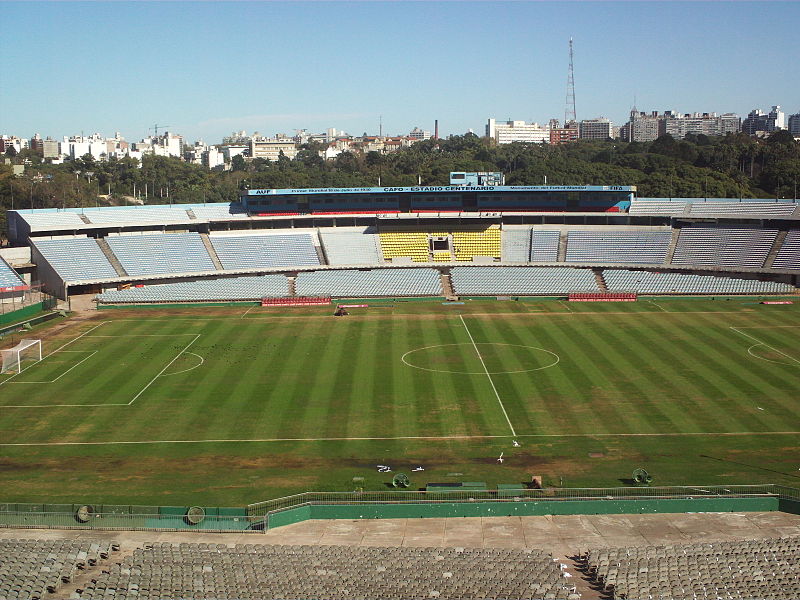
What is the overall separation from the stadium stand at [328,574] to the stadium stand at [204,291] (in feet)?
174

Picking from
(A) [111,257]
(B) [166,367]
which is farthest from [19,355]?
(A) [111,257]

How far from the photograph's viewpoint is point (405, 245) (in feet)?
316

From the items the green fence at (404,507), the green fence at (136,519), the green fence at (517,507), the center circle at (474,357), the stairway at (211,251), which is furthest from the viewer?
the stairway at (211,251)

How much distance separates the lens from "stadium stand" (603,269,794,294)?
82.1 m

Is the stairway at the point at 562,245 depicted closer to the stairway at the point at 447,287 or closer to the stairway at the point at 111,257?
the stairway at the point at 447,287

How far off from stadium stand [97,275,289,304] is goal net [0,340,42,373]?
1771cm

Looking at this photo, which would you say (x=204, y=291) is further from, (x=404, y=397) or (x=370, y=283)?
(x=404, y=397)

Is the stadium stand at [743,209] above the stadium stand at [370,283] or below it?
above

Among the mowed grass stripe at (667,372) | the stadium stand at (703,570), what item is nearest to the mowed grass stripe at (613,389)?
the mowed grass stripe at (667,372)

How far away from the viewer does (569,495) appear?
36938 mm

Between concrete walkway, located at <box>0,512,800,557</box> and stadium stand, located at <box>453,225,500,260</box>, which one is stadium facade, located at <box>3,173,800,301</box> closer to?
stadium stand, located at <box>453,225,500,260</box>

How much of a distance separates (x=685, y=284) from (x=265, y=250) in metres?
42.2

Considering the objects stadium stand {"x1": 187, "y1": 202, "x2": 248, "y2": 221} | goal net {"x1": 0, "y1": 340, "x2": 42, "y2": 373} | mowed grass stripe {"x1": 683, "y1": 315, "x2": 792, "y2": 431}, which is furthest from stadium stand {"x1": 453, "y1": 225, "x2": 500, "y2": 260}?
goal net {"x1": 0, "y1": 340, "x2": 42, "y2": 373}

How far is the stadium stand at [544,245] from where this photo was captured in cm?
9281
